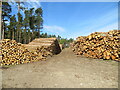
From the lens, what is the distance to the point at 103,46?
4.97m

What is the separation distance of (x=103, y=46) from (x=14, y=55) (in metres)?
5.69

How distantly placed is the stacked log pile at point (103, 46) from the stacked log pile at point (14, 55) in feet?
11.2

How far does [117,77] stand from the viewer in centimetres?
251

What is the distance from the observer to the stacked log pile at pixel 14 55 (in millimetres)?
4330

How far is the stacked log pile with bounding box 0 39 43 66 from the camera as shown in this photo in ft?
14.2

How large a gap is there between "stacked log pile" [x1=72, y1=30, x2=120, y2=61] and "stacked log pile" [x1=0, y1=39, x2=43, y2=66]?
135 inches

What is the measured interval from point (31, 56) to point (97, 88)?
4.23 metres

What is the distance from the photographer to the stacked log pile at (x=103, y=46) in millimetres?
4527

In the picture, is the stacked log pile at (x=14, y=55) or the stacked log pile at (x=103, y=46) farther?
the stacked log pile at (x=103, y=46)

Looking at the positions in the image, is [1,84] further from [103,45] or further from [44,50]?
[103,45]

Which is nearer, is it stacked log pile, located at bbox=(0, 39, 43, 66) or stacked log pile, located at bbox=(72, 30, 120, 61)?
stacked log pile, located at bbox=(0, 39, 43, 66)

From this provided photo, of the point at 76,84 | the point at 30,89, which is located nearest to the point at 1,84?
the point at 30,89

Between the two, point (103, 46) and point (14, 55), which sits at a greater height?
point (103, 46)

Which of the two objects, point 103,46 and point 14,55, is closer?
point 14,55
